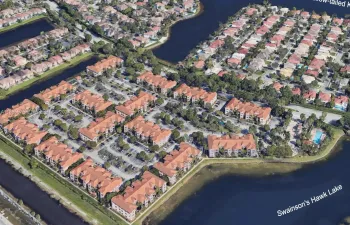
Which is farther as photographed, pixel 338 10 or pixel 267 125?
pixel 338 10

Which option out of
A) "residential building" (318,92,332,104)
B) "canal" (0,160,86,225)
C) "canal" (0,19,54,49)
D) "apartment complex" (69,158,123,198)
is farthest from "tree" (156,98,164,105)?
"canal" (0,19,54,49)

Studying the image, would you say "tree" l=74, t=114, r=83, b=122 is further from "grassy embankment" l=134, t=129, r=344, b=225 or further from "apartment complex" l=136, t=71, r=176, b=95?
"grassy embankment" l=134, t=129, r=344, b=225

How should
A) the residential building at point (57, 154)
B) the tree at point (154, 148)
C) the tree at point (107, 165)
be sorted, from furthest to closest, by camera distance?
the tree at point (154, 148) < the tree at point (107, 165) < the residential building at point (57, 154)

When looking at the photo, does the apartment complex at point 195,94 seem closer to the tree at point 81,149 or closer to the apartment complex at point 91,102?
the apartment complex at point 91,102

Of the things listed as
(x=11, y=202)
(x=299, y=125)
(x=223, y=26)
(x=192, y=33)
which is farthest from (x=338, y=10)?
(x=11, y=202)

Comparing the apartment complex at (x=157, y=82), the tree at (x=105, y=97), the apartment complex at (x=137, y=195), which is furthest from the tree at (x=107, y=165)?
the apartment complex at (x=157, y=82)

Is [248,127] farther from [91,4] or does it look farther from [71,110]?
[91,4]

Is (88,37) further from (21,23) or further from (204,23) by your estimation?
(204,23)
